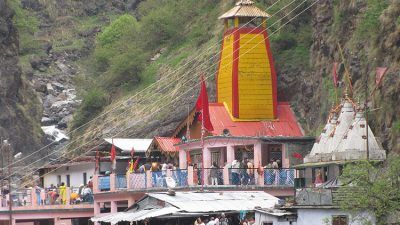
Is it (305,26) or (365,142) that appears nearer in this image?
(365,142)

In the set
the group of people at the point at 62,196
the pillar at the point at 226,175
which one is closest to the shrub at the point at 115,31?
the group of people at the point at 62,196

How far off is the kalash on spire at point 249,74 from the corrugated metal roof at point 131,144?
547 centimetres

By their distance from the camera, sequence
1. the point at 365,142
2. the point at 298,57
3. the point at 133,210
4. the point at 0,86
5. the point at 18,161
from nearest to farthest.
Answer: the point at 365,142
the point at 133,210
the point at 298,57
the point at 18,161
the point at 0,86

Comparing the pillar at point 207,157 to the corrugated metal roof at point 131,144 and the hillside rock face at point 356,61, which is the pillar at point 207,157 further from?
the corrugated metal roof at point 131,144

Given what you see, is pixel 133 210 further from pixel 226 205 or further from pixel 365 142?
pixel 365 142

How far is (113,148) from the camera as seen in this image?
75.2 metres

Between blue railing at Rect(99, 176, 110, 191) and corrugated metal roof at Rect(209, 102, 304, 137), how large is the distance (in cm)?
563

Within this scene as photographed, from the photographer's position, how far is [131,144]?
78125 millimetres

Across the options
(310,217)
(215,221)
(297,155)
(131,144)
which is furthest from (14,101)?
(310,217)

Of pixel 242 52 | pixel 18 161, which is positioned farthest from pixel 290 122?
pixel 18 161

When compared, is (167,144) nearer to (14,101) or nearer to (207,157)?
(207,157)

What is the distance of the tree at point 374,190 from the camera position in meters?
51.4

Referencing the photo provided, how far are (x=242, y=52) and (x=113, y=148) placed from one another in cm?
801

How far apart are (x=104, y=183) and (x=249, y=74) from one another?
8.92 m
